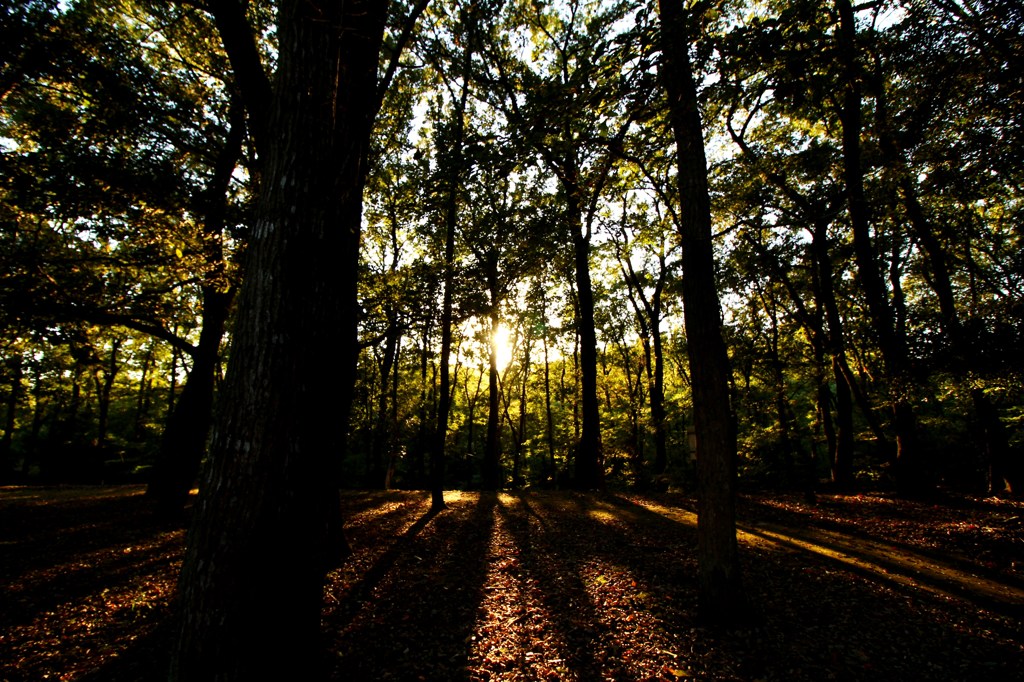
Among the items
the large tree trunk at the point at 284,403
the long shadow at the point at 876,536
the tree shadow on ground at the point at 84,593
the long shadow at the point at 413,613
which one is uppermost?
the large tree trunk at the point at 284,403

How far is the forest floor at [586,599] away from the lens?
175 inches

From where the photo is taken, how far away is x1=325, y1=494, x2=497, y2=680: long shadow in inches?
178

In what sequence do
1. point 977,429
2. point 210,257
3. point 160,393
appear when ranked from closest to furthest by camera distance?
point 210,257 → point 977,429 → point 160,393

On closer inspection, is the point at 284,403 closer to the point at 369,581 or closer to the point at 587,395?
the point at 369,581

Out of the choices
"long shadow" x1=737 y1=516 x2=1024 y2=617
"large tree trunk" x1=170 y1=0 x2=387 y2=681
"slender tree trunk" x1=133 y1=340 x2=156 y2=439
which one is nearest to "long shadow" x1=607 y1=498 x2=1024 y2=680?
"long shadow" x1=737 y1=516 x2=1024 y2=617

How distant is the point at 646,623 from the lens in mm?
5223

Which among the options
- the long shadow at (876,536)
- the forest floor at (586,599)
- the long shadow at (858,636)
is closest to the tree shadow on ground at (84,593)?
the forest floor at (586,599)

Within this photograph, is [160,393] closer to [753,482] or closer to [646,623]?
[646,623]

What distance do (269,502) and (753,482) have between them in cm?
2700

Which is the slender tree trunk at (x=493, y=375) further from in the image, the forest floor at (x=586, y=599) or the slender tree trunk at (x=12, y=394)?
the slender tree trunk at (x=12, y=394)

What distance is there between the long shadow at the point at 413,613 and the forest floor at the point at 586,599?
28 mm

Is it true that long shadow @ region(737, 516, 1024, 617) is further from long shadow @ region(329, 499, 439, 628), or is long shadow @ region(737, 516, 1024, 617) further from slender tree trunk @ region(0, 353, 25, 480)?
slender tree trunk @ region(0, 353, 25, 480)

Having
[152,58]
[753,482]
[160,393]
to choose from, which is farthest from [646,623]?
[160,393]

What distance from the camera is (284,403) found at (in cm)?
263
